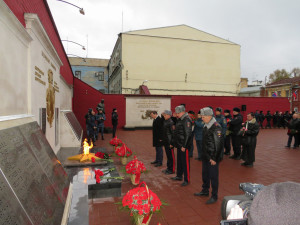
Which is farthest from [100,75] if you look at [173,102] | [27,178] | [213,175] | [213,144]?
[27,178]

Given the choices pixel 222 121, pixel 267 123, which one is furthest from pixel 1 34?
pixel 267 123

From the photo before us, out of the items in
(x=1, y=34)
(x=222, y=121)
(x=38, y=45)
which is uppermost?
(x=38, y=45)

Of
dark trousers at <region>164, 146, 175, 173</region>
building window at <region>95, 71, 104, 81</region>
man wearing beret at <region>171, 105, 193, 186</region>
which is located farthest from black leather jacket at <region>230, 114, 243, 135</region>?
building window at <region>95, 71, 104, 81</region>

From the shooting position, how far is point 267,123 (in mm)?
20906

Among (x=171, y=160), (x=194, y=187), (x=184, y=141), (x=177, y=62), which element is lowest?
(x=194, y=187)

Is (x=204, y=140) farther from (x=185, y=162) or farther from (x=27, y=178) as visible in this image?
(x=27, y=178)

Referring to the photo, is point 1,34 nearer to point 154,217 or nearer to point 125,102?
point 154,217

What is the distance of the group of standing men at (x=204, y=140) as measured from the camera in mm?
4137

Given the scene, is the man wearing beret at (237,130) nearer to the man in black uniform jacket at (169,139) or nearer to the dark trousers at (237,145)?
the dark trousers at (237,145)

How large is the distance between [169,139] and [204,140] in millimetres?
2035

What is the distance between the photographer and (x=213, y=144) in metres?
4.14

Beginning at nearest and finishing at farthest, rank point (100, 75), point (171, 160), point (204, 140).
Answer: point (204, 140) < point (171, 160) < point (100, 75)

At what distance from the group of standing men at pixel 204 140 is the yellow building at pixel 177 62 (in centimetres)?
1818

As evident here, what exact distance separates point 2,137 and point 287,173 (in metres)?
6.94
